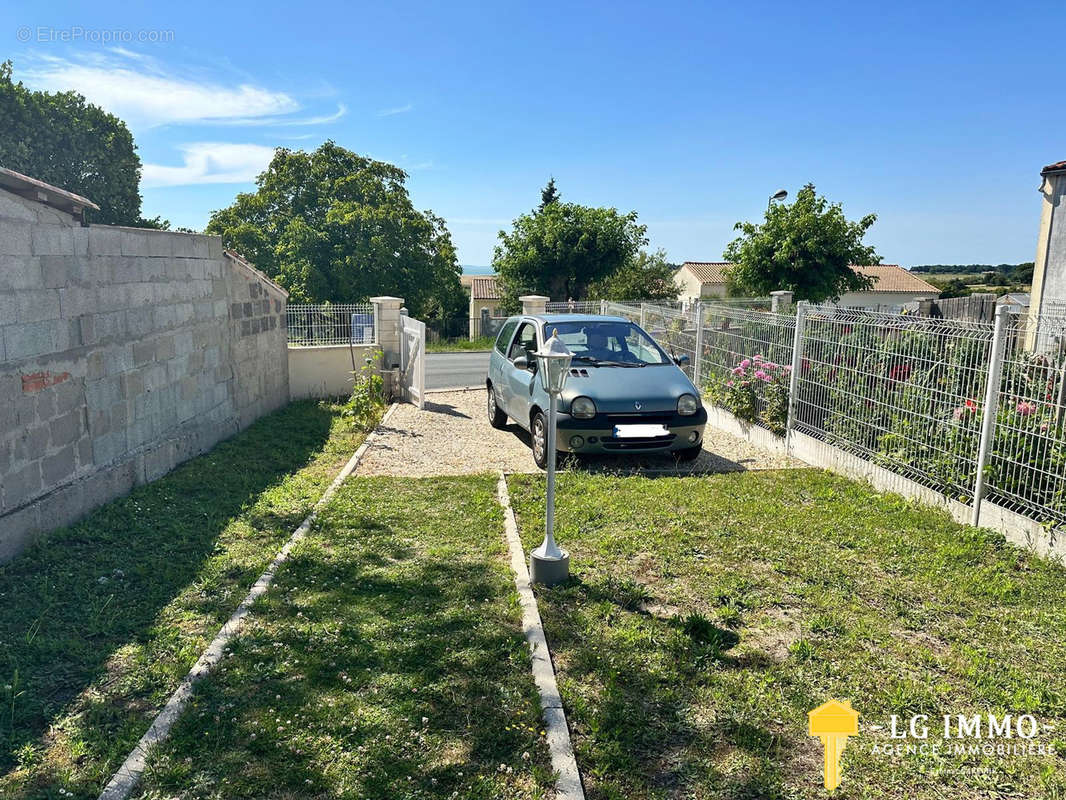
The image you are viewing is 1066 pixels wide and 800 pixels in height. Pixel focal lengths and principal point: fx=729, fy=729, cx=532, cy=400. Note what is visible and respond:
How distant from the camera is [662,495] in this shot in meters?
7.00

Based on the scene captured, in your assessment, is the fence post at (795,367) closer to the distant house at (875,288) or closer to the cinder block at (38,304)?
the cinder block at (38,304)

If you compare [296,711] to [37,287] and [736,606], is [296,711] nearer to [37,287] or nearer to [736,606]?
[736,606]

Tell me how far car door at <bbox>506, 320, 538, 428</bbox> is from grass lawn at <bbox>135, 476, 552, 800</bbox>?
3692 mm

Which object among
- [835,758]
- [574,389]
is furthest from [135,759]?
[574,389]

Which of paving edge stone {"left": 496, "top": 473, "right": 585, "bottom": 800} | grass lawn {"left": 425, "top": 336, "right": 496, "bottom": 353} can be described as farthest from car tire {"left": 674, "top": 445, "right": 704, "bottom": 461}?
grass lawn {"left": 425, "top": 336, "right": 496, "bottom": 353}

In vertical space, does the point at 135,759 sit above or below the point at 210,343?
below

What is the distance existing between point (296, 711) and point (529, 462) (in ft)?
18.5

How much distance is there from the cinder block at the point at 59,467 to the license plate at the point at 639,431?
5.14m

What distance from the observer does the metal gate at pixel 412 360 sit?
12342mm

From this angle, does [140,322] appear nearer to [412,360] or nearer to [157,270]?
[157,270]

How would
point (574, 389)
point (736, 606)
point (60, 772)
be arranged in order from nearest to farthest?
point (60, 772) < point (736, 606) < point (574, 389)

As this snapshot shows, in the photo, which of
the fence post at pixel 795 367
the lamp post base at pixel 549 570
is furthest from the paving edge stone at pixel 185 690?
the fence post at pixel 795 367

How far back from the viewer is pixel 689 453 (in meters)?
8.41

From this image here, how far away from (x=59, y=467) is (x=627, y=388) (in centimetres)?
550
